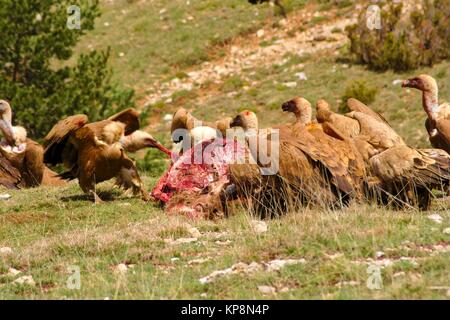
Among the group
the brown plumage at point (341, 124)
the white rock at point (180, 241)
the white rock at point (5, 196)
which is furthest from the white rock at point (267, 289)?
the white rock at point (5, 196)

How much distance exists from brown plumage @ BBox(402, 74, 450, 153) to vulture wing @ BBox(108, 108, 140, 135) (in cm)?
359

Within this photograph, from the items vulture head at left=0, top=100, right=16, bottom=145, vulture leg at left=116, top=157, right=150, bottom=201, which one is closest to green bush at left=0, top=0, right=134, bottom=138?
vulture head at left=0, top=100, right=16, bottom=145

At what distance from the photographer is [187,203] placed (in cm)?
988

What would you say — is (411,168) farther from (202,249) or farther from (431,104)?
(431,104)

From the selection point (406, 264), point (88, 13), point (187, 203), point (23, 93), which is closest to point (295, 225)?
point (406, 264)

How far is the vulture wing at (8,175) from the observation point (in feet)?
43.2

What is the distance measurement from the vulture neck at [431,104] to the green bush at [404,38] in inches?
547

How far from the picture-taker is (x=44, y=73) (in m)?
21.4

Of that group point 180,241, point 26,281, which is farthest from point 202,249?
point 26,281

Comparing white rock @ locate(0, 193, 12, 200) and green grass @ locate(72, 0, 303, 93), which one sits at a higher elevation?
white rock @ locate(0, 193, 12, 200)

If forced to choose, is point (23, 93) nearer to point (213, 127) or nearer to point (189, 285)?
point (213, 127)

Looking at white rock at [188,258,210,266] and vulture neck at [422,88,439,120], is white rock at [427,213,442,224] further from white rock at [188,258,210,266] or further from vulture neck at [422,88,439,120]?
vulture neck at [422,88,439,120]

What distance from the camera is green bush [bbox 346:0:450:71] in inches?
984
